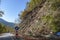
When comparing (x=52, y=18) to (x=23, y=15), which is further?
(x=23, y=15)

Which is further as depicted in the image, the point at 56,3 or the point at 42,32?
the point at 42,32

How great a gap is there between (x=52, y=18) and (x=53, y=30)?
284cm

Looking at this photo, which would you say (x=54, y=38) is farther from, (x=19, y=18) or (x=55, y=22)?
(x=19, y=18)

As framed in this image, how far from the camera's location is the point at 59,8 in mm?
31828

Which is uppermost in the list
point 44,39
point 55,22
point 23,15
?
point 23,15

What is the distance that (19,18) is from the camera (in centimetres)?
7688

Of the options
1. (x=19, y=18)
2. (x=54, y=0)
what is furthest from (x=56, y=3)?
(x=19, y=18)

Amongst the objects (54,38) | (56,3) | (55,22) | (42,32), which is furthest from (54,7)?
(42,32)

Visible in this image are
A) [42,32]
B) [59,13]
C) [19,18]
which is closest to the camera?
[59,13]

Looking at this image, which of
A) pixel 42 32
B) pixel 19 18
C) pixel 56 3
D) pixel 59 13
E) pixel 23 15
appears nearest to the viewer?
pixel 59 13

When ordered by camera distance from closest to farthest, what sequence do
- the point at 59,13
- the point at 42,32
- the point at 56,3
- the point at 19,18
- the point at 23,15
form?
the point at 59,13, the point at 56,3, the point at 42,32, the point at 23,15, the point at 19,18

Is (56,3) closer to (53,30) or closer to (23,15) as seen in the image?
(53,30)

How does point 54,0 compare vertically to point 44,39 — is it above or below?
above

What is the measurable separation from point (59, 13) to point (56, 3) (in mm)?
2615
